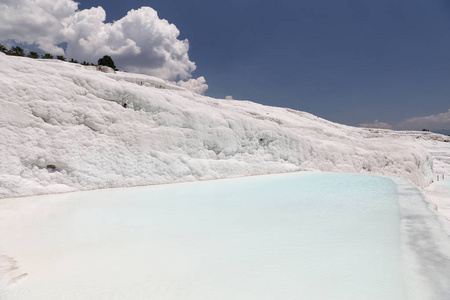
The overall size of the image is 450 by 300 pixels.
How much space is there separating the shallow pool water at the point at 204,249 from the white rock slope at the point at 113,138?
5.27 feet

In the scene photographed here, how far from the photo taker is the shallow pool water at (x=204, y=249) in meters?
2.41

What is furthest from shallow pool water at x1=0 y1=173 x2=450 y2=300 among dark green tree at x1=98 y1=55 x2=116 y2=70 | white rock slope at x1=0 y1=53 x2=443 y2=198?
dark green tree at x1=98 y1=55 x2=116 y2=70

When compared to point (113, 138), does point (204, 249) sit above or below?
below

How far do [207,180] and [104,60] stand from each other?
41645 millimetres

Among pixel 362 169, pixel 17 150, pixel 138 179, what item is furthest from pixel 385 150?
pixel 17 150

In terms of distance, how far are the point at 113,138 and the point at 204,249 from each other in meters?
6.24

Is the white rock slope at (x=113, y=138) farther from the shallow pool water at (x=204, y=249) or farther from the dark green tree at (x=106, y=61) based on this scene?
the dark green tree at (x=106, y=61)

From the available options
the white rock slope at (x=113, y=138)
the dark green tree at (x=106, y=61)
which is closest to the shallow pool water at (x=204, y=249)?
the white rock slope at (x=113, y=138)

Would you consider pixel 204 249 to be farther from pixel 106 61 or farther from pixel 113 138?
pixel 106 61

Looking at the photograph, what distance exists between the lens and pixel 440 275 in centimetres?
250

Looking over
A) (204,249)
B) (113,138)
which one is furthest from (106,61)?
(204,249)

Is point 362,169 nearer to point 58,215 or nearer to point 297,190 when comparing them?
point 297,190

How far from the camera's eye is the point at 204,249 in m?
3.24

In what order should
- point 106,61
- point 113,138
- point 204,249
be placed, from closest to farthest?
point 204,249, point 113,138, point 106,61
